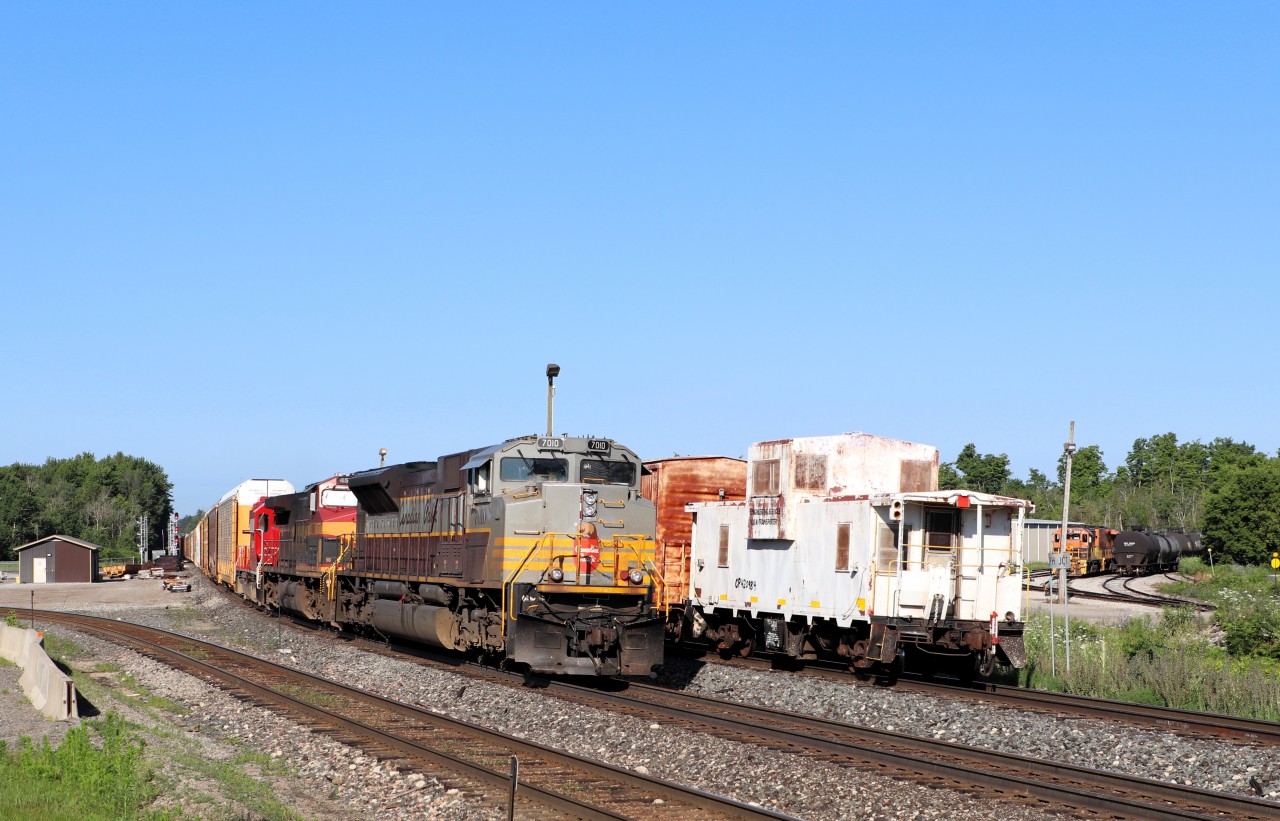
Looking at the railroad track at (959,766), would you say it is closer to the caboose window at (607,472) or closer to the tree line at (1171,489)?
the caboose window at (607,472)

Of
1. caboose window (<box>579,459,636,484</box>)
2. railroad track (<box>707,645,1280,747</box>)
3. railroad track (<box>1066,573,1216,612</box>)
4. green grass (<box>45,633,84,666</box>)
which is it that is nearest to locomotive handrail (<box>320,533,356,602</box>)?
green grass (<box>45,633,84,666</box>)

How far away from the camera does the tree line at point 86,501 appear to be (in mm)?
118438

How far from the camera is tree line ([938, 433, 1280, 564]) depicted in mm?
73062

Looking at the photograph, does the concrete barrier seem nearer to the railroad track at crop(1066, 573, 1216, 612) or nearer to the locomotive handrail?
the locomotive handrail

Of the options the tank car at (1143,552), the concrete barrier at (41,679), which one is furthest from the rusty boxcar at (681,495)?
the tank car at (1143,552)

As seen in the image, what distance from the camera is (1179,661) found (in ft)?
60.5

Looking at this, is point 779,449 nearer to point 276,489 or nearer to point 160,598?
point 276,489

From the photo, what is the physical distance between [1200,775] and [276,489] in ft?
124

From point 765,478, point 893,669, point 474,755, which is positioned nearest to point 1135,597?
point 765,478

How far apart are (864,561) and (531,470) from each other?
5424 millimetres

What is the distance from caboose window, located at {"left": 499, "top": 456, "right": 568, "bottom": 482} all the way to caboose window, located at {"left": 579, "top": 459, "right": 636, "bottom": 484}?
1.06ft

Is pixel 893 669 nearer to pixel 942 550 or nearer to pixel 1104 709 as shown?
pixel 942 550

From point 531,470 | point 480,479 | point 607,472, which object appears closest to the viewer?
point 531,470

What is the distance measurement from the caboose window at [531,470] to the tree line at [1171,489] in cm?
6372
